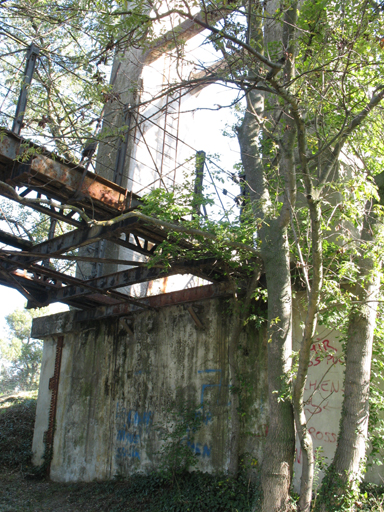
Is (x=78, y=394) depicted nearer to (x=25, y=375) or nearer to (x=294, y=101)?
(x=294, y=101)

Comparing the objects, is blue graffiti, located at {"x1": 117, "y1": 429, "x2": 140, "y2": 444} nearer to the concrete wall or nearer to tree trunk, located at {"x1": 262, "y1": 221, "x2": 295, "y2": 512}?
the concrete wall

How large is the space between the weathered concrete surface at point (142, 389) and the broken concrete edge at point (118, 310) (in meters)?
0.07

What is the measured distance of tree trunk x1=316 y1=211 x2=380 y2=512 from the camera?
19.5ft

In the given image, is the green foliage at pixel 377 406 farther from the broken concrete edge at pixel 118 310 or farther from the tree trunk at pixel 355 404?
the broken concrete edge at pixel 118 310

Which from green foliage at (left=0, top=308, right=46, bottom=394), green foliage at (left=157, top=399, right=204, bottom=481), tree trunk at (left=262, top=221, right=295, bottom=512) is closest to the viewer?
tree trunk at (left=262, top=221, right=295, bottom=512)

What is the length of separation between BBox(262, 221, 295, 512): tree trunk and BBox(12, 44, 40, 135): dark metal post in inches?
174

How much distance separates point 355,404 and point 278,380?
3.45 ft

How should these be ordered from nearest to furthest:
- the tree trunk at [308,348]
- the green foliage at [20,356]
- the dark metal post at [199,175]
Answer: the tree trunk at [308,348] < the dark metal post at [199,175] < the green foliage at [20,356]

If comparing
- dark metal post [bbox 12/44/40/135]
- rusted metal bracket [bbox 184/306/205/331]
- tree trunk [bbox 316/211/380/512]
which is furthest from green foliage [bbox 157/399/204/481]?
dark metal post [bbox 12/44/40/135]

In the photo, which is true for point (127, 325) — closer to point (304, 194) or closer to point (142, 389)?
point (142, 389)

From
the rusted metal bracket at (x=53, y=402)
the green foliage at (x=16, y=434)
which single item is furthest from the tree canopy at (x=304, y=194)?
the green foliage at (x=16, y=434)

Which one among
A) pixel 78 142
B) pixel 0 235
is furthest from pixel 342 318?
pixel 0 235

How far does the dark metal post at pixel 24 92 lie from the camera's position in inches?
300

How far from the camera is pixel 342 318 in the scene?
7379mm
